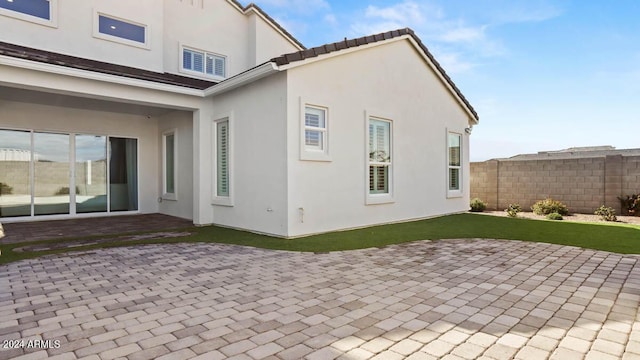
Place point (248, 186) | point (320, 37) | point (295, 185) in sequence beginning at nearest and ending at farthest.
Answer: point (295, 185), point (248, 186), point (320, 37)

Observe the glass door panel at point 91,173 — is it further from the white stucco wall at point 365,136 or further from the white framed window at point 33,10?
the white stucco wall at point 365,136

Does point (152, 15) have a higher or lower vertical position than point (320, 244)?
higher

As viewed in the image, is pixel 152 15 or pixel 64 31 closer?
pixel 64 31

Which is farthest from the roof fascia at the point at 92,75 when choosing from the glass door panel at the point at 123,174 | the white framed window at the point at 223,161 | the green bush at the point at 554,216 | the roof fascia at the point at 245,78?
the green bush at the point at 554,216

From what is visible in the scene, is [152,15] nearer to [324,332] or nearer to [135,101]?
[135,101]

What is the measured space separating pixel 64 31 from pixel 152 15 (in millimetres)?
2699

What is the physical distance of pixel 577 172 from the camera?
45.8 ft

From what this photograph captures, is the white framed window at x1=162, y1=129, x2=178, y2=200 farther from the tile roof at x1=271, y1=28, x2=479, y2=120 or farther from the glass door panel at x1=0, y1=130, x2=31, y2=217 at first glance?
the tile roof at x1=271, y1=28, x2=479, y2=120

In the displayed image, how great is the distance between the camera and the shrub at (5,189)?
34.3 ft

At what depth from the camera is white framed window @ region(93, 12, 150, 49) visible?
10.9 metres

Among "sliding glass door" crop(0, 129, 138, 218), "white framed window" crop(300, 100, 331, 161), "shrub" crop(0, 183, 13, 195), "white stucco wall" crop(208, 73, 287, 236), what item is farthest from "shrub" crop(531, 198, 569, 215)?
"shrub" crop(0, 183, 13, 195)

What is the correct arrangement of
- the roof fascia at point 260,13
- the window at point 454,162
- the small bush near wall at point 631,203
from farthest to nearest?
the roof fascia at point 260,13
the window at point 454,162
the small bush near wall at point 631,203

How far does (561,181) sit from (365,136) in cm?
984

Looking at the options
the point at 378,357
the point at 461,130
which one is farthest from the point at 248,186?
the point at 461,130
